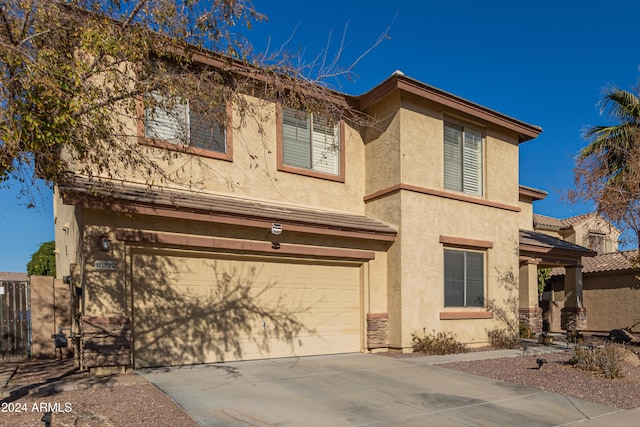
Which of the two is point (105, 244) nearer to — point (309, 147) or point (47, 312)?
point (47, 312)

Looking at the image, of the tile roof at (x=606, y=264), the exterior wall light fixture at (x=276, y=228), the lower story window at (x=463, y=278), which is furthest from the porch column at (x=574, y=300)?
the exterior wall light fixture at (x=276, y=228)

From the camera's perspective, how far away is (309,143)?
1268cm

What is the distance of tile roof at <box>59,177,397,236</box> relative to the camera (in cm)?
836

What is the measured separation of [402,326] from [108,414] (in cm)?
745

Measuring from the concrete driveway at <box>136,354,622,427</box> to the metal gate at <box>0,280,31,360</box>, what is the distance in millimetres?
3573

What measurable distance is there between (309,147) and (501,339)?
25.7 feet

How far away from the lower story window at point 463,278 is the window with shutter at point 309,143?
408cm

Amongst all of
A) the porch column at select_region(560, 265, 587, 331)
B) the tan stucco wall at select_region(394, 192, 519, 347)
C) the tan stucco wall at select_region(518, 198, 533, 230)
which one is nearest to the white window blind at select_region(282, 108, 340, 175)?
the tan stucco wall at select_region(394, 192, 519, 347)

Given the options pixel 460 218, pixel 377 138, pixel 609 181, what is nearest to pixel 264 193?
pixel 377 138

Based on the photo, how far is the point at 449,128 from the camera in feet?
45.2

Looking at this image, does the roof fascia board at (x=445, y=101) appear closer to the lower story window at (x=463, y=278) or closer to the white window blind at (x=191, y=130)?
the lower story window at (x=463, y=278)

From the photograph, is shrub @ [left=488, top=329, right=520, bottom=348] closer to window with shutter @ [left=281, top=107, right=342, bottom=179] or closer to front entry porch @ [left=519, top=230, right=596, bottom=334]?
front entry porch @ [left=519, top=230, right=596, bottom=334]

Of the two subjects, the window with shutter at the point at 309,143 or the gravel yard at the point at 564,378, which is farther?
the window with shutter at the point at 309,143

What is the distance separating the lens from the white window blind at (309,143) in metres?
12.3
